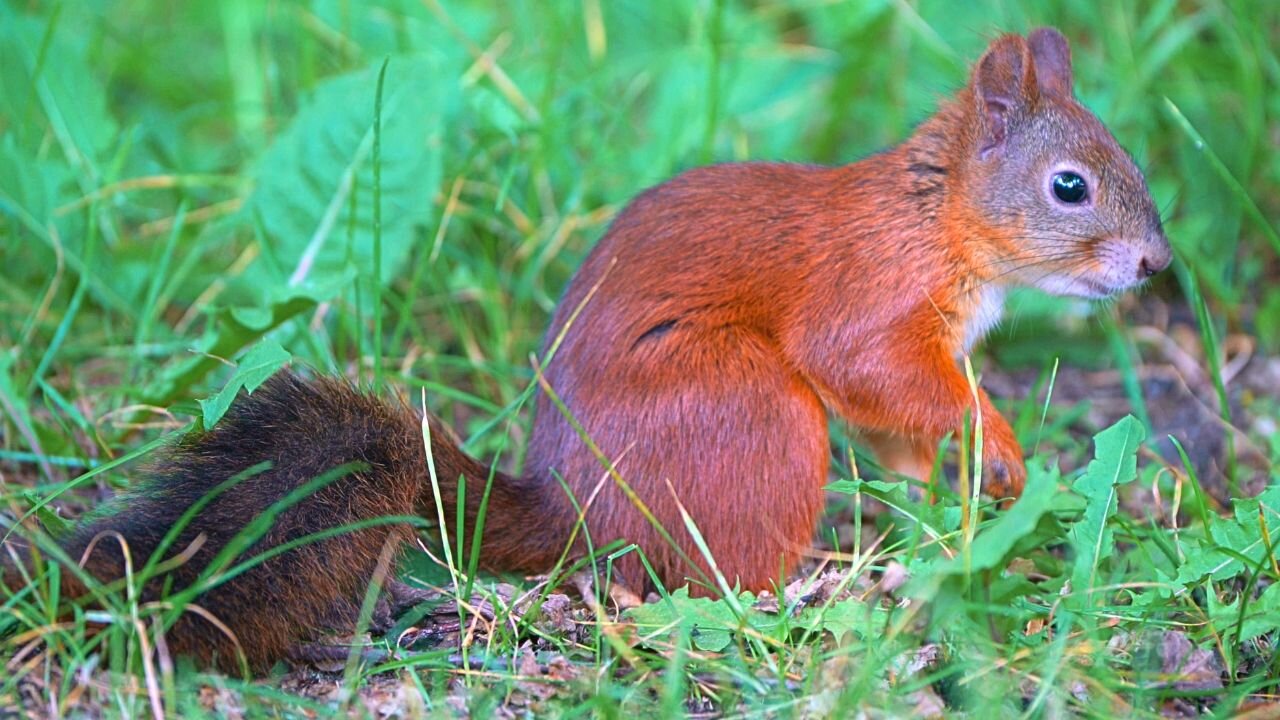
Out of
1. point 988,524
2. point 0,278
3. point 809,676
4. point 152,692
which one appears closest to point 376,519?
point 152,692

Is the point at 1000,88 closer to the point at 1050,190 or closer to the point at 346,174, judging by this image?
the point at 1050,190

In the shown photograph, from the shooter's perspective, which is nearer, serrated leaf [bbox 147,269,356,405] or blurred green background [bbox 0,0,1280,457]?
serrated leaf [bbox 147,269,356,405]

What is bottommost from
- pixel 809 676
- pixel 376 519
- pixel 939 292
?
pixel 809 676

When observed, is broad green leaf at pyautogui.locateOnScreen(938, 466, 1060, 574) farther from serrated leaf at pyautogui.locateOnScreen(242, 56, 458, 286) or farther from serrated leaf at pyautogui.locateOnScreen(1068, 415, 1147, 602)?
serrated leaf at pyautogui.locateOnScreen(242, 56, 458, 286)

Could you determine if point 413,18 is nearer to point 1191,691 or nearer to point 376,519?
point 376,519

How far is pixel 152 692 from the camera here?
1951mm

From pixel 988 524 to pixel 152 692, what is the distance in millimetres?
1405

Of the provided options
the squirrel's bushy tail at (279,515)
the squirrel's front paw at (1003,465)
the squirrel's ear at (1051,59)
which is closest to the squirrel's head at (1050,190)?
the squirrel's ear at (1051,59)

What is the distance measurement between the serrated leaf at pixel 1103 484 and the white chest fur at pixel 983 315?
469 mm

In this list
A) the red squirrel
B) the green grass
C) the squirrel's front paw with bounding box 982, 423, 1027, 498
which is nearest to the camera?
the green grass

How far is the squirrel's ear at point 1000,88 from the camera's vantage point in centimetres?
288

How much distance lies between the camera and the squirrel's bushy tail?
6.93ft

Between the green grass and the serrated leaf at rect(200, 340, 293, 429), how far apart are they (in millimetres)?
21

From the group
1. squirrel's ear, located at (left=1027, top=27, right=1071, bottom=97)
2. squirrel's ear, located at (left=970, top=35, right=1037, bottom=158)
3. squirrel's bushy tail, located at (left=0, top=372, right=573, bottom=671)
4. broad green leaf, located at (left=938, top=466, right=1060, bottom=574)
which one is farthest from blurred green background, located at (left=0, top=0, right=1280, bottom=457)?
broad green leaf, located at (left=938, top=466, right=1060, bottom=574)
